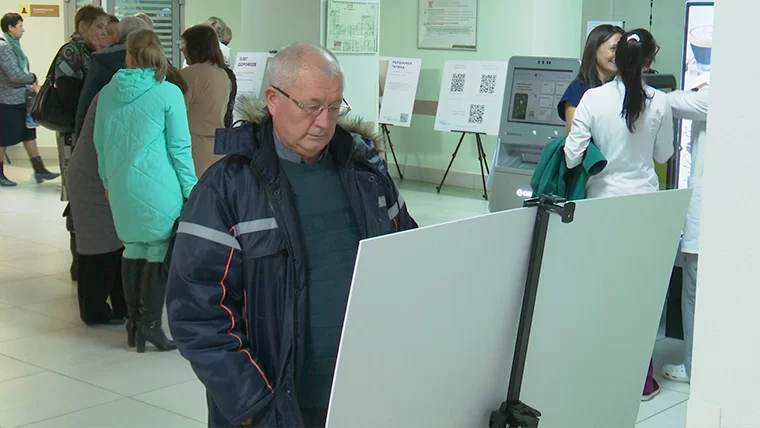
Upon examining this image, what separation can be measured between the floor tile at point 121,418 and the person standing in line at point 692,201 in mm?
2446

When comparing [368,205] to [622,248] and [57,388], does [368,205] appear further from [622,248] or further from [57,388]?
[57,388]

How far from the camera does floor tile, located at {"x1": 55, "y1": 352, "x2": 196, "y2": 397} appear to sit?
16.0 feet

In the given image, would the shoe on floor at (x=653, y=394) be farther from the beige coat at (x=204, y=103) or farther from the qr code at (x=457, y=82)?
the qr code at (x=457, y=82)

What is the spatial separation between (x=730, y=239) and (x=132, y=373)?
404cm

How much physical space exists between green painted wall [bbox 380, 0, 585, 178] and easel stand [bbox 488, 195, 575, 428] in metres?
8.00

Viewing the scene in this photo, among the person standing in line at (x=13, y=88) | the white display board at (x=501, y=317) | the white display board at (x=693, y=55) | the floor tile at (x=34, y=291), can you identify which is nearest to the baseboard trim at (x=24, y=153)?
the person standing in line at (x=13, y=88)

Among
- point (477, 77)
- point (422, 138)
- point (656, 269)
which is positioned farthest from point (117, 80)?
point (422, 138)

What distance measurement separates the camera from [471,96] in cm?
1085

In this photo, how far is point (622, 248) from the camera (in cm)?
196

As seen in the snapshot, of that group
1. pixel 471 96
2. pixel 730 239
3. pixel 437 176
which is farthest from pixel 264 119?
pixel 437 176

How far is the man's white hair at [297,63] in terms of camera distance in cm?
241

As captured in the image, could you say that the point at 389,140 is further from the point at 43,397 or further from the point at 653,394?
the point at 43,397

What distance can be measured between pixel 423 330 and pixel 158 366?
381cm

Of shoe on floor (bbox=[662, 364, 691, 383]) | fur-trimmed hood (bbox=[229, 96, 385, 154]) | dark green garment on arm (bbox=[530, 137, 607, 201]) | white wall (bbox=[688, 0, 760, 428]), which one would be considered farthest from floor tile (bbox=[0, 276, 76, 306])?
white wall (bbox=[688, 0, 760, 428])
